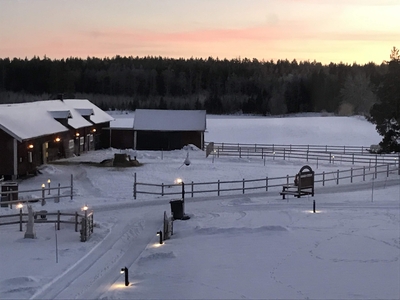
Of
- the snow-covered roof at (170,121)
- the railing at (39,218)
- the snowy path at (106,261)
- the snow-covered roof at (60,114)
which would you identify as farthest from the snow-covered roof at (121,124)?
the railing at (39,218)

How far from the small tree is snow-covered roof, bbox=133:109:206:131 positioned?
59.9 ft

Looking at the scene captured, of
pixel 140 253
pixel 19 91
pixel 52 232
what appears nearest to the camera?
pixel 140 253

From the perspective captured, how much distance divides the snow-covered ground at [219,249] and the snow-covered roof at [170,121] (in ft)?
66.3

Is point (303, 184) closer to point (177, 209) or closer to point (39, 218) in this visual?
point (177, 209)

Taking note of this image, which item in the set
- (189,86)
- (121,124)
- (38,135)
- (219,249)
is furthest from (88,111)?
(189,86)

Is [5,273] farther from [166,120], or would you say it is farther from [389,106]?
[166,120]

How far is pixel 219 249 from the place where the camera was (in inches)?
631

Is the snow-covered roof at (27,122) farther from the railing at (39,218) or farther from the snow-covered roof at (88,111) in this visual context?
the railing at (39,218)

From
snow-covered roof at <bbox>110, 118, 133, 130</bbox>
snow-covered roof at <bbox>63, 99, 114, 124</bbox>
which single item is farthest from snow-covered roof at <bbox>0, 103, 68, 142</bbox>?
snow-covered roof at <bbox>110, 118, 133, 130</bbox>

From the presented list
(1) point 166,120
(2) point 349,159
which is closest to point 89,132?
(1) point 166,120

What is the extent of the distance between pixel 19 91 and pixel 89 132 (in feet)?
303

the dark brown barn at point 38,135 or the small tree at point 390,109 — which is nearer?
the dark brown barn at point 38,135

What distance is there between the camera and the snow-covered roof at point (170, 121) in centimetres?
4925

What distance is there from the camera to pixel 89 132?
47.9 m
